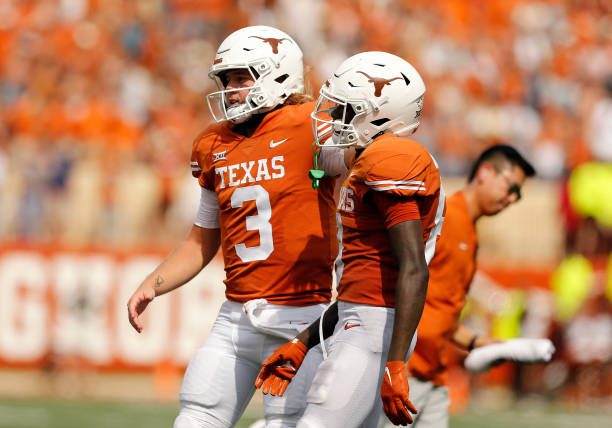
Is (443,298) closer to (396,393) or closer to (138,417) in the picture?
(396,393)

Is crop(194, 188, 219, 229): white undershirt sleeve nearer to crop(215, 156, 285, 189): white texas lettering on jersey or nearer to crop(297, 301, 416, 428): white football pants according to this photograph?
crop(215, 156, 285, 189): white texas lettering on jersey

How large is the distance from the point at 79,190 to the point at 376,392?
292 inches

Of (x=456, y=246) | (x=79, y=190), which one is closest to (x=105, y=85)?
(x=79, y=190)

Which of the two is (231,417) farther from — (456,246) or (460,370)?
(460,370)

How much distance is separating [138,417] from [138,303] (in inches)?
180

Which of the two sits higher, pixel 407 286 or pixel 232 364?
pixel 407 286

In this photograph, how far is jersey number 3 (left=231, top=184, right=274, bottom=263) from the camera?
4750 mm

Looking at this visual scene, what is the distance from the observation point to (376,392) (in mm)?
4207

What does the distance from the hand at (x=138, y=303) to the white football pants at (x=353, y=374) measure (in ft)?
3.34

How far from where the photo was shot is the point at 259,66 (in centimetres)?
473

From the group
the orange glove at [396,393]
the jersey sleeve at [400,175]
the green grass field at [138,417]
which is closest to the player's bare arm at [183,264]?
the jersey sleeve at [400,175]

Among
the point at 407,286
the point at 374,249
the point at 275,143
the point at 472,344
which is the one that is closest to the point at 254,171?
the point at 275,143

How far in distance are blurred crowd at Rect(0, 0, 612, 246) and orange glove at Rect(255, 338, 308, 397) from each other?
22.4ft

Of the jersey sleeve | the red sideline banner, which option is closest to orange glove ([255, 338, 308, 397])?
the jersey sleeve
